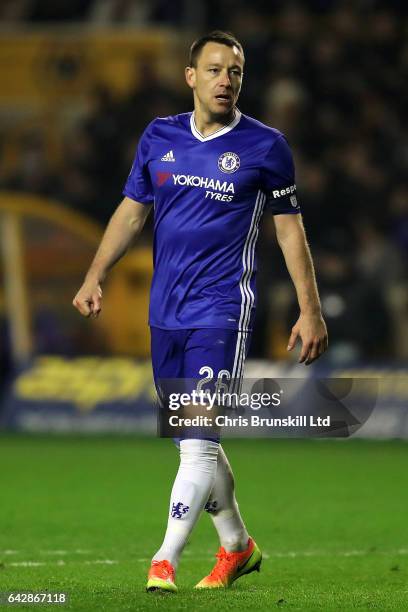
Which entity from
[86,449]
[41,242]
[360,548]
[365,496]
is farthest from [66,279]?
[360,548]

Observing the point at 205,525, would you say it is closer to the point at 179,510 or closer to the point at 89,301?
the point at 179,510

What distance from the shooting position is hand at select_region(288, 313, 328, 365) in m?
5.73

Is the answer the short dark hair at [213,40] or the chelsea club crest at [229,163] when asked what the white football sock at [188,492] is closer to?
the chelsea club crest at [229,163]

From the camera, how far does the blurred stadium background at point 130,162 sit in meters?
16.8

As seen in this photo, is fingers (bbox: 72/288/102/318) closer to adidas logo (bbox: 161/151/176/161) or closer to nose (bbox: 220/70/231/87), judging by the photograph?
adidas logo (bbox: 161/151/176/161)

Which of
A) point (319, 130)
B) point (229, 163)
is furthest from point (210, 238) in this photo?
point (319, 130)

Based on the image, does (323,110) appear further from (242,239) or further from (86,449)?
(242,239)

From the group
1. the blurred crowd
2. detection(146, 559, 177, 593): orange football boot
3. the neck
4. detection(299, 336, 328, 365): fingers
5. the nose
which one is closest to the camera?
detection(146, 559, 177, 593): orange football boot

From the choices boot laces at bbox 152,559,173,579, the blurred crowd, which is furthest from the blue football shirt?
the blurred crowd

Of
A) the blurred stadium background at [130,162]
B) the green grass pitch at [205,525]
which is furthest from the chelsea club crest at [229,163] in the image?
the blurred stadium background at [130,162]

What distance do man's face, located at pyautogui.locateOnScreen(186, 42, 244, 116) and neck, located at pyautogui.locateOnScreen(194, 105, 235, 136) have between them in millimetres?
34

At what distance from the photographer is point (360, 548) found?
790 cm

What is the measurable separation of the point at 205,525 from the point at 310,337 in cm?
358

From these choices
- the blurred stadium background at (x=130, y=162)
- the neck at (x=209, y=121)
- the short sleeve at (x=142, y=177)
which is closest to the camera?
the neck at (x=209, y=121)
